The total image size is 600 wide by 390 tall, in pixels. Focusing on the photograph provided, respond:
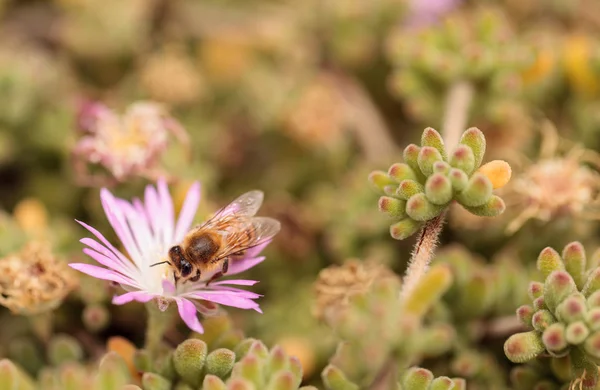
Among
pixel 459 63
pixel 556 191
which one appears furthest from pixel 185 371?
pixel 459 63

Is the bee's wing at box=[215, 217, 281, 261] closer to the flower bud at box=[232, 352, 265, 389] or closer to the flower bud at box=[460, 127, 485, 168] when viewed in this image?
the flower bud at box=[232, 352, 265, 389]

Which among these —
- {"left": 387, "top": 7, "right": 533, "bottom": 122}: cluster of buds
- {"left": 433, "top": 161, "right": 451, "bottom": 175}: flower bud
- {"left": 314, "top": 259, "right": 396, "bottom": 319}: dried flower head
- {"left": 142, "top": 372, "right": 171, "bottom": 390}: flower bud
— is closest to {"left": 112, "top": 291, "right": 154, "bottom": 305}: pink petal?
{"left": 142, "top": 372, "right": 171, "bottom": 390}: flower bud

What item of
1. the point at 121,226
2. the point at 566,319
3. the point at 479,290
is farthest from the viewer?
the point at 479,290

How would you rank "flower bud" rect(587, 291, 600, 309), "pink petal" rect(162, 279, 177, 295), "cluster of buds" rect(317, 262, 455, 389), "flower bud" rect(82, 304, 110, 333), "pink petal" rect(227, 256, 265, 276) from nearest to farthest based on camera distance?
"cluster of buds" rect(317, 262, 455, 389) → "flower bud" rect(587, 291, 600, 309) → "pink petal" rect(162, 279, 177, 295) → "pink petal" rect(227, 256, 265, 276) → "flower bud" rect(82, 304, 110, 333)

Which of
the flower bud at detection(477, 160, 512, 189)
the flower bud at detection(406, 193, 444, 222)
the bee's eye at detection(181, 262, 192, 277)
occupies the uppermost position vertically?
the flower bud at detection(477, 160, 512, 189)

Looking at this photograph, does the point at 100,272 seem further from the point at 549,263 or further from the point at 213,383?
the point at 549,263

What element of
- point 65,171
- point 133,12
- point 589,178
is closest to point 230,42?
point 133,12
